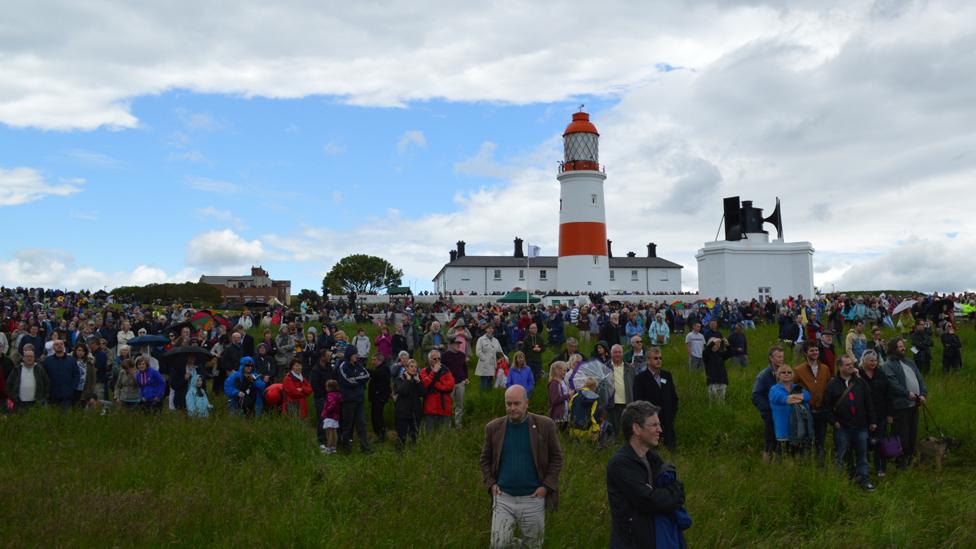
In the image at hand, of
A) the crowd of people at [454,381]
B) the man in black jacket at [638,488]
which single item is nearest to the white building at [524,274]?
the crowd of people at [454,381]

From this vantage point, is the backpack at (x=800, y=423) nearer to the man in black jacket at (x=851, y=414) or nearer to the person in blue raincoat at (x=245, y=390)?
the man in black jacket at (x=851, y=414)

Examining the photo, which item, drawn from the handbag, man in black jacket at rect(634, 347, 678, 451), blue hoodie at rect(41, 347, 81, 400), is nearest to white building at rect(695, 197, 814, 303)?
the handbag

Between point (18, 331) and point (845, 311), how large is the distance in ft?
80.7

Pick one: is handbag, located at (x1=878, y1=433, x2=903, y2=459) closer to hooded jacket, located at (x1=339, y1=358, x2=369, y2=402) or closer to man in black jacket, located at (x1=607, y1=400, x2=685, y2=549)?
man in black jacket, located at (x1=607, y1=400, x2=685, y2=549)

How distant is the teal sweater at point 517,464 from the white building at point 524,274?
6313 centimetres

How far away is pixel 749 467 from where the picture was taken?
10.9m

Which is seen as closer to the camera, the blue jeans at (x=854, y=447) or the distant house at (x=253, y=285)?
the blue jeans at (x=854, y=447)

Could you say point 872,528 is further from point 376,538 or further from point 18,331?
point 18,331

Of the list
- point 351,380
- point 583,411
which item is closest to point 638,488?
point 583,411

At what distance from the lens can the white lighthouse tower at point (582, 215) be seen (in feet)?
166

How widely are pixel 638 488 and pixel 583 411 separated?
632 cm

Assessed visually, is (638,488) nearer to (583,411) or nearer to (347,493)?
(347,493)

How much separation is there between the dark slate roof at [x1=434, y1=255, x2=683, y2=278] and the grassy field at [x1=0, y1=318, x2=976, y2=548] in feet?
202

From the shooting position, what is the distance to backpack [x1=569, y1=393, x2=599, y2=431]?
1141 centimetres
